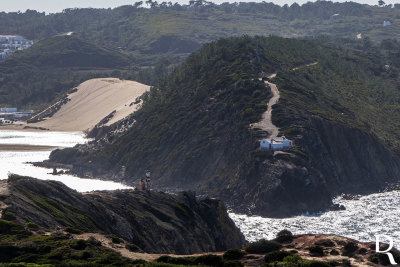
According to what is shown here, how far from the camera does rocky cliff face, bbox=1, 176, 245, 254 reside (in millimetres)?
67812

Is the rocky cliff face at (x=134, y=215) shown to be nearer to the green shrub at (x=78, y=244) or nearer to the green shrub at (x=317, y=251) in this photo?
the green shrub at (x=78, y=244)

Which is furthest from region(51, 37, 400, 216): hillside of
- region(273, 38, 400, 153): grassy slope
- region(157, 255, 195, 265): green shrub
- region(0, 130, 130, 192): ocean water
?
region(157, 255, 195, 265): green shrub

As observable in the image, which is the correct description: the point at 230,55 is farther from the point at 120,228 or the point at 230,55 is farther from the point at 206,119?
the point at 120,228

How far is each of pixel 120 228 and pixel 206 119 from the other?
304 feet

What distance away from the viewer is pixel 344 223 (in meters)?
118

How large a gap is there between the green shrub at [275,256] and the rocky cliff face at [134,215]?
18720 millimetres

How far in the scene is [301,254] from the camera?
2156 inches

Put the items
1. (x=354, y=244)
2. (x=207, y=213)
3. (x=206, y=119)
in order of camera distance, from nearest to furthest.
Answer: (x=354, y=244) < (x=207, y=213) < (x=206, y=119)

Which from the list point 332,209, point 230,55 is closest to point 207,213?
point 332,209

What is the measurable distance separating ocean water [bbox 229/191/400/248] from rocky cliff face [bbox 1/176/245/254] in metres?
20.8

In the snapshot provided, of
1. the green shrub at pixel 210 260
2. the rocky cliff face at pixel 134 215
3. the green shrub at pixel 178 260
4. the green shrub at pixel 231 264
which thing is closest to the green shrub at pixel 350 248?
the green shrub at pixel 231 264

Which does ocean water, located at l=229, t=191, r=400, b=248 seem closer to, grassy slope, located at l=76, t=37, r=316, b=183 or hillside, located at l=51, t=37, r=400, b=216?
hillside, located at l=51, t=37, r=400, b=216

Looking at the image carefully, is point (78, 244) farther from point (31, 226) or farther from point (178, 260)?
point (178, 260)

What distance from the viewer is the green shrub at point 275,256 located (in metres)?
53.6
